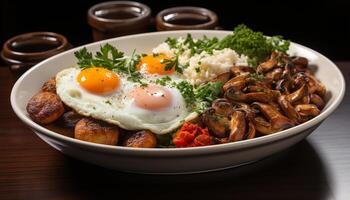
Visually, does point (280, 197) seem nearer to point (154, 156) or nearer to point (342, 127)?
point (154, 156)

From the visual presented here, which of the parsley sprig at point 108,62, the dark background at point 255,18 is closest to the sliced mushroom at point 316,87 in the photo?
the parsley sprig at point 108,62

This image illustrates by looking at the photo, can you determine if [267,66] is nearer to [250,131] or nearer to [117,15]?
[250,131]

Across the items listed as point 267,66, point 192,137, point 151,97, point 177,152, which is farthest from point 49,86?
point 267,66

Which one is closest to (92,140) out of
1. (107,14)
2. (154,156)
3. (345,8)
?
(154,156)

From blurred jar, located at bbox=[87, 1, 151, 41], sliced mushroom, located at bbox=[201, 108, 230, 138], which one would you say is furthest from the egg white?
blurred jar, located at bbox=[87, 1, 151, 41]

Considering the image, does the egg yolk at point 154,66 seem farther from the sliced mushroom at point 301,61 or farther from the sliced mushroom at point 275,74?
the sliced mushroom at point 301,61

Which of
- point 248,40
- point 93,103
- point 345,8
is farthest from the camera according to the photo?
point 345,8

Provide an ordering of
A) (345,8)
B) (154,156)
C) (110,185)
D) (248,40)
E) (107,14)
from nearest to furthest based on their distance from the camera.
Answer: (154,156) → (110,185) → (248,40) → (107,14) → (345,8)
